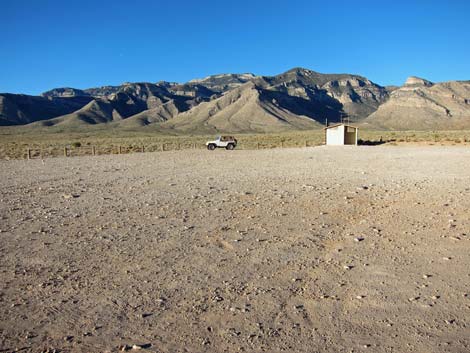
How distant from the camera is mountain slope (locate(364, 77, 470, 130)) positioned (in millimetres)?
158000

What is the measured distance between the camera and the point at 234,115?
6481 inches

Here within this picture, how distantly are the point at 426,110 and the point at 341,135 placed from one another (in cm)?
14603

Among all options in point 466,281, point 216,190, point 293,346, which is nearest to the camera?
point 293,346

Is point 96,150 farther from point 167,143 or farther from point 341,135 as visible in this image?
point 341,135

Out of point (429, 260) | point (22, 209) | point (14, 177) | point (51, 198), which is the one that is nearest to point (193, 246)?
point (429, 260)

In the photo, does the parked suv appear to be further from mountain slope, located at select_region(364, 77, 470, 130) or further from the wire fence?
mountain slope, located at select_region(364, 77, 470, 130)

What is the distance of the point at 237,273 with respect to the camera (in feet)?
20.3

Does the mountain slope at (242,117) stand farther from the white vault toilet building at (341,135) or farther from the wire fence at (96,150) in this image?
the white vault toilet building at (341,135)

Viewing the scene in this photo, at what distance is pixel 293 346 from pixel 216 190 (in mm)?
9012

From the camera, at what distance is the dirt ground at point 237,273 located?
4.48 meters

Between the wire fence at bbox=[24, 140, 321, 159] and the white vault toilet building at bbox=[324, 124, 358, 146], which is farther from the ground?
the white vault toilet building at bbox=[324, 124, 358, 146]

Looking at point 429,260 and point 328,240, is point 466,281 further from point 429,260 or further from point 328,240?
point 328,240

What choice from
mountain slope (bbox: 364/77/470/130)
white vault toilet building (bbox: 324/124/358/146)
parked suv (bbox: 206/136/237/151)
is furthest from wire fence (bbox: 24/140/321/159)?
mountain slope (bbox: 364/77/470/130)

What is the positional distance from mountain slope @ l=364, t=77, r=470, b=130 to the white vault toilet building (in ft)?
375
